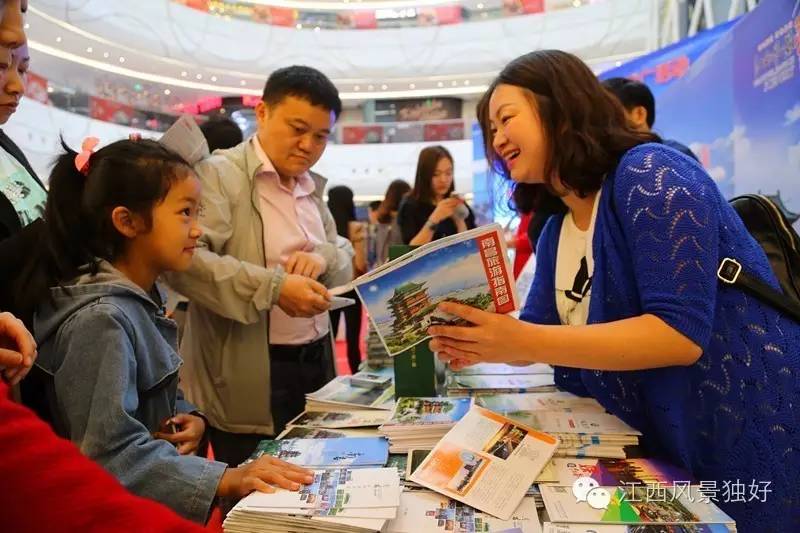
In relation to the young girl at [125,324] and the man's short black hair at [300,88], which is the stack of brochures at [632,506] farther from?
the man's short black hair at [300,88]

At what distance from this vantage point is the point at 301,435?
1174mm

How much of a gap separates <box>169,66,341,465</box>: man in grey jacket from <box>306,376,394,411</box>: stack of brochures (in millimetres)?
212

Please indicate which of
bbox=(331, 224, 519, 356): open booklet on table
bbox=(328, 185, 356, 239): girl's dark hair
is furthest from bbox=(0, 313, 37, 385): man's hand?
bbox=(328, 185, 356, 239): girl's dark hair

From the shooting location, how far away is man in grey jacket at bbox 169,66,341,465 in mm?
1540

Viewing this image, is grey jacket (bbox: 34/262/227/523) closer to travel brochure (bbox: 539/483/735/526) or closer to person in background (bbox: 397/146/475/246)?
travel brochure (bbox: 539/483/735/526)

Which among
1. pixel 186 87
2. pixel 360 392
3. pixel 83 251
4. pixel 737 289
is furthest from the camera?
pixel 186 87

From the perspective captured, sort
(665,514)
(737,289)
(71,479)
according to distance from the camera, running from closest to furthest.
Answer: (71,479) → (665,514) → (737,289)

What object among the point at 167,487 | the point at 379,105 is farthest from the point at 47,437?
the point at 379,105

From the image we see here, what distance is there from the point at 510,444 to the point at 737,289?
511mm

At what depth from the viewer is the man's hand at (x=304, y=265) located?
5.20ft

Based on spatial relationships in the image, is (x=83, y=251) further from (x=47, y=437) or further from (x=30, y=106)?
(x=30, y=106)

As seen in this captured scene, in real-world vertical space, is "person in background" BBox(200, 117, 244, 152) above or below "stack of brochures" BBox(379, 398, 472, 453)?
above

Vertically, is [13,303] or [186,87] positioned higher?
[186,87]

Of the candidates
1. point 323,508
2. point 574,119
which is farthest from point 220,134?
point 323,508
